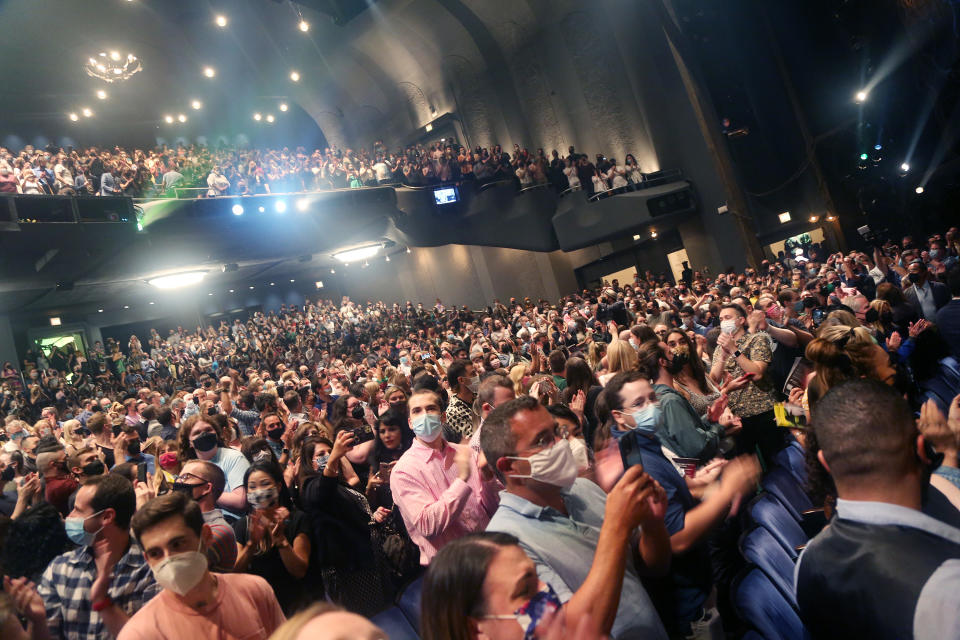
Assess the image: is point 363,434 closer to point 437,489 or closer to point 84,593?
point 437,489

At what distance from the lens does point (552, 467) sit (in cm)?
192

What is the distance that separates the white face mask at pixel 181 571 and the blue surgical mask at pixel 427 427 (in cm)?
120

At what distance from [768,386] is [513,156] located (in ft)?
57.0

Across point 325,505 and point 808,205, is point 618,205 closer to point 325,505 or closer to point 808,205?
point 808,205

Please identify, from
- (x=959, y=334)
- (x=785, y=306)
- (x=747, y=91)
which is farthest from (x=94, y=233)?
(x=747, y=91)

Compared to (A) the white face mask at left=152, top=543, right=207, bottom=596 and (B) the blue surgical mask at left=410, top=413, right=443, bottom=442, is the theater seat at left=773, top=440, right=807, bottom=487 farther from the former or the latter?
(A) the white face mask at left=152, top=543, right=207, bottom=596

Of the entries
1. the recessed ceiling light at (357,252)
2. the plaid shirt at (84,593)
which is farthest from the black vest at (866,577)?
the recessed ceiling light at (357,252)

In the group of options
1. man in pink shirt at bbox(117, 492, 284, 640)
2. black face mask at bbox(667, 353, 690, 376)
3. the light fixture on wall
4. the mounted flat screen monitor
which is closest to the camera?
man in pink shirt at bbox(117, 492, 284, 640)

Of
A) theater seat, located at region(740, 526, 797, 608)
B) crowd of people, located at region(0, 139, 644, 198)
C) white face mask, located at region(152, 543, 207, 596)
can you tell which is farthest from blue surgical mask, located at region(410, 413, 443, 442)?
crowd of people, located at region(0, 139, 644, 198)

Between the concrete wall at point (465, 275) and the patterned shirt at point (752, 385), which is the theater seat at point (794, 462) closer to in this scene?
the patterned shirt at point (752, 385)

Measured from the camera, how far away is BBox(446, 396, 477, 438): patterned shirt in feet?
13.3

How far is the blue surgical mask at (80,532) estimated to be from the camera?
2.41 metres

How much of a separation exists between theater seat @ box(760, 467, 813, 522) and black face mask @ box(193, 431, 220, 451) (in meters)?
3.46

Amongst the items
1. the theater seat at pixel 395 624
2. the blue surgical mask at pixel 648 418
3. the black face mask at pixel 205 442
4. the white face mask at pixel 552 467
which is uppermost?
the black face mask at pixel 205 442
